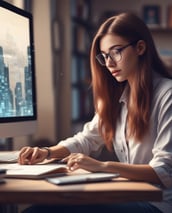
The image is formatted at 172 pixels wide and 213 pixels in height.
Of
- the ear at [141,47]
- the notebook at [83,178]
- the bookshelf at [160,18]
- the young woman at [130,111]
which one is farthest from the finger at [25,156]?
the bookshelf at [160,18]

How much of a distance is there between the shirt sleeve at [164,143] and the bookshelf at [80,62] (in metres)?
2.41

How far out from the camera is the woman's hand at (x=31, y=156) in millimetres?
1489

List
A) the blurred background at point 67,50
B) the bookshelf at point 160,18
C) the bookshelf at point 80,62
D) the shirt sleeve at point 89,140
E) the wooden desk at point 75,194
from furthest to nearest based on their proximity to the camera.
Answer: the bookshelf at point 160,18 → the bookshelf at point 80,62 → the blurred background at point 67,50 → the shirt sleeve at point 89,140 → the wooden desk at point 75,194

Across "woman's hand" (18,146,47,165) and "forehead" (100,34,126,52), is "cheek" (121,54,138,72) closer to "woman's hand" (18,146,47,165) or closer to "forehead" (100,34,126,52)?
"forehead" (100,34,126,52)

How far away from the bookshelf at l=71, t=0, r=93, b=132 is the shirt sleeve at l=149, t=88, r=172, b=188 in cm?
241

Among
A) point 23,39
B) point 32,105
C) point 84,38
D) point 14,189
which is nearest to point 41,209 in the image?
point 14,189

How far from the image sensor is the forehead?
150cm

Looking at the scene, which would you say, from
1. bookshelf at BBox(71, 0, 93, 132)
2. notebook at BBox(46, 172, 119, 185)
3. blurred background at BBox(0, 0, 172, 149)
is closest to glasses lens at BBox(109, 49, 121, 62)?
notebook at BBox(46, 172, 119, 185)

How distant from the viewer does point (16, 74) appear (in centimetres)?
160

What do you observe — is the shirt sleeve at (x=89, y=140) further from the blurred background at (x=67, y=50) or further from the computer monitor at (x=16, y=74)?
the blurred background at (x=67, y=50)

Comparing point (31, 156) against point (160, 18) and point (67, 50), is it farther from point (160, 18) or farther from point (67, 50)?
point (160, 18)

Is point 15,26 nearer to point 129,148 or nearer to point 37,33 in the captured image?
point 129,148

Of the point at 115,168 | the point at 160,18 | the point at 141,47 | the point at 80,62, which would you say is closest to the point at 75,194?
the point at 115,168

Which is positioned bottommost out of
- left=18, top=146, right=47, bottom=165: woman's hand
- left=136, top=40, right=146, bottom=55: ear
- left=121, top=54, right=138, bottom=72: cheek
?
left=18, top=146, right=47, bottom=165: woman's hand
